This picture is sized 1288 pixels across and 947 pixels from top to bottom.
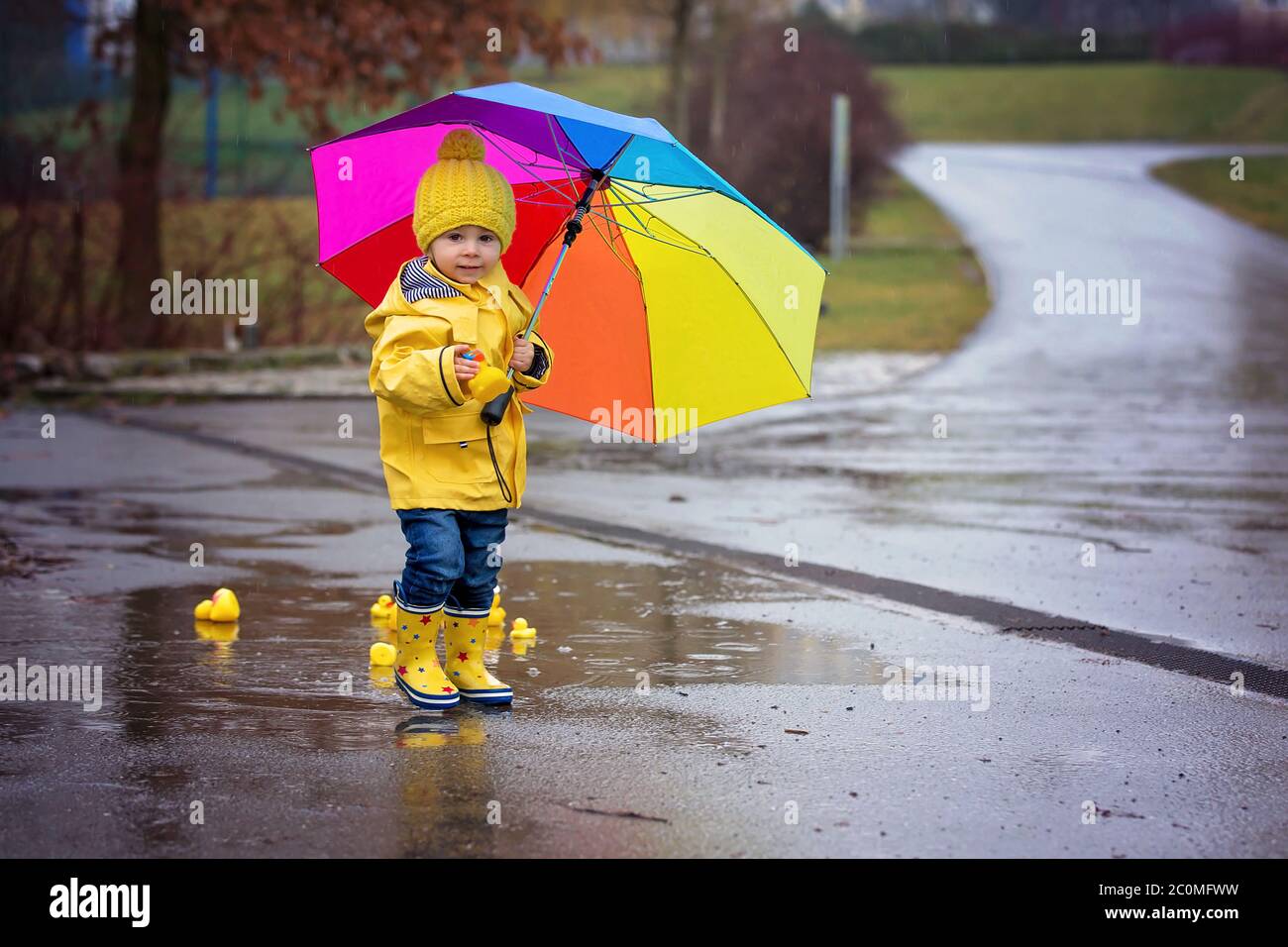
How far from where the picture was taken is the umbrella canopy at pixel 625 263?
6.06 meters

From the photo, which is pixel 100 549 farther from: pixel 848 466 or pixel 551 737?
pixel 848 466

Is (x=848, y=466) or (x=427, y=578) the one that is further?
(x=848, y=466)

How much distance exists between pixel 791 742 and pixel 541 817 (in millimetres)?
1076

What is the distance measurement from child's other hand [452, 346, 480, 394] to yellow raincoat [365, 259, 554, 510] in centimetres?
7

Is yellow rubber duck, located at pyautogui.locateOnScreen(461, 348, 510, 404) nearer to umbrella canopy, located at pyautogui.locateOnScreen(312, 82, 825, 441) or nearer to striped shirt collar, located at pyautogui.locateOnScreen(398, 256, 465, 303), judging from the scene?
striped shirt collar, located at pyautogui.locateOnScreen(398, 256, 465, 303)

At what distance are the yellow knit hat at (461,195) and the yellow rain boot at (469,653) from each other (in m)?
1.25

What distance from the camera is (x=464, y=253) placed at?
18.4 ft

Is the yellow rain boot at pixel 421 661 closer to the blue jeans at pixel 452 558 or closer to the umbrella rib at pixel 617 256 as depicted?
the blue jeans at pixel 452 558

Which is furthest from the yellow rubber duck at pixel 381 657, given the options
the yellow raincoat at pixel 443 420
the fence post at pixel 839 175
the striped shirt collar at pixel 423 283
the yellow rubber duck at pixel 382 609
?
the fence post at pixel 839 175

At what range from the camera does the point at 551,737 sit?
5.46 m

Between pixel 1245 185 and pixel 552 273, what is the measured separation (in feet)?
140

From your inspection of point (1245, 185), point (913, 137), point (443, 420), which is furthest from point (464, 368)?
point (913, 137)

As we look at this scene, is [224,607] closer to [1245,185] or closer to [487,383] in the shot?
[487,383]
